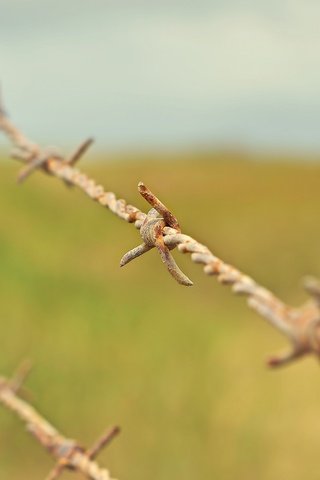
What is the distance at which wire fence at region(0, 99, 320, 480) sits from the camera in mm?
694

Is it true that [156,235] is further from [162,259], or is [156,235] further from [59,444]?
[59,444]

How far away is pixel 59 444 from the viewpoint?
61.7 inches

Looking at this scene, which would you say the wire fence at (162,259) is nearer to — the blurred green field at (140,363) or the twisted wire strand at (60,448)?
the twisted wire strand at (60,448)

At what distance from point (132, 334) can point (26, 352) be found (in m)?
0.96

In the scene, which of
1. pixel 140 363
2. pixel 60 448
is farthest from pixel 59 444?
pixel 140 363

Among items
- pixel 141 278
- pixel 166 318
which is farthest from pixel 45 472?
pixel 141 278

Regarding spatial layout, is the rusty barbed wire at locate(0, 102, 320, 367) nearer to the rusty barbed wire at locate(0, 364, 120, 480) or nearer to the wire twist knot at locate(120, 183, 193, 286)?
the wire twist knot at locate(120, 183, 193, 286)

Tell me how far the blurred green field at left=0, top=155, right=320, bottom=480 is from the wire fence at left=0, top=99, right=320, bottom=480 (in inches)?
151

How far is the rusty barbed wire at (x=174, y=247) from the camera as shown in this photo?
2.27 ft

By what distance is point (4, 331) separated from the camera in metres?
6.48

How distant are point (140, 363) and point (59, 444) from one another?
5.05 meters

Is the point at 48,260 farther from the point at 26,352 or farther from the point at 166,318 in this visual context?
the point at 26,352

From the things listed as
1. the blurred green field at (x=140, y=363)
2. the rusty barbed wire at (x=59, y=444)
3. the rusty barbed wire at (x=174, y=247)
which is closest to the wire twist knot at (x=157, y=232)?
the rusty barbed wire at (x=174, y=247)

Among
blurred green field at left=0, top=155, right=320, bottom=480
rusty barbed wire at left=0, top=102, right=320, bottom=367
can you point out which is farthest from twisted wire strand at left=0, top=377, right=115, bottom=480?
blurred green field at left=0, top=155, right=320, bottom=480
